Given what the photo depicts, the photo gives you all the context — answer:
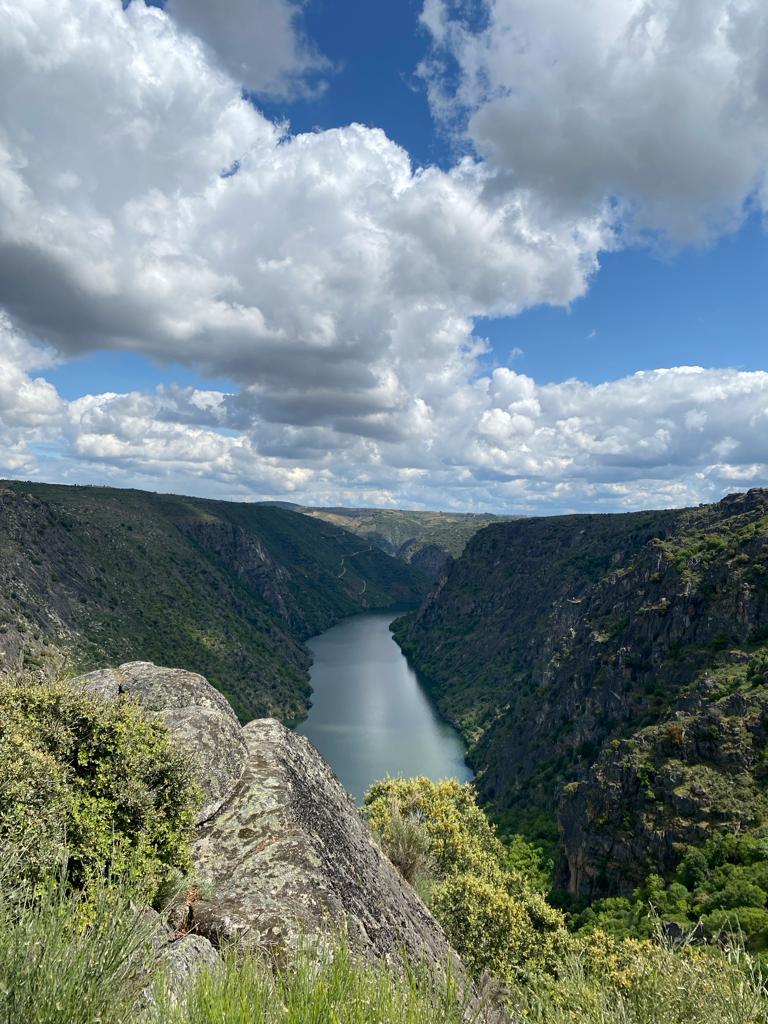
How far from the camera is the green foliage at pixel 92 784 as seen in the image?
34.5 ft

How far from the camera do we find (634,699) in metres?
73.7

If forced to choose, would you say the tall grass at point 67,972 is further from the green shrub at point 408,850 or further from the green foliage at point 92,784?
the green shrub at point 408,850

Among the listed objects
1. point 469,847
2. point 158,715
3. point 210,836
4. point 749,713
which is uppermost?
point 158,715

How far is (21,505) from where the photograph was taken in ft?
378

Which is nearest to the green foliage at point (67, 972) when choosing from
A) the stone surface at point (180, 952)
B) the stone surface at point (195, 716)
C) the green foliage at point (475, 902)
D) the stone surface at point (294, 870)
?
the stone surface at point (180, 952)

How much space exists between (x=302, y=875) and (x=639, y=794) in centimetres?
5248

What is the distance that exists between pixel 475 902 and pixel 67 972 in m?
30.3

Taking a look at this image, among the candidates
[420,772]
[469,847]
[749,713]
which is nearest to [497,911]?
[469,847]

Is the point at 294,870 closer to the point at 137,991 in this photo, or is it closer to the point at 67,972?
the point at 137,991

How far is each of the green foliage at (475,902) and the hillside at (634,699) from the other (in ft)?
64.1

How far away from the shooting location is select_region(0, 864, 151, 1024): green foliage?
4.84 m

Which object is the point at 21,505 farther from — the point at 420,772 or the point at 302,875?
the point at 302,875

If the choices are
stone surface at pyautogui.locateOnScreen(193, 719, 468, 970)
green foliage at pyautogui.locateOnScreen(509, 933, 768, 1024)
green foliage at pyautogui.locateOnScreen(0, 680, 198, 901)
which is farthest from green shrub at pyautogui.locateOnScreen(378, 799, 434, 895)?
green foliage at pyautogui.locateOnScreen(0, 680, 198, 901)

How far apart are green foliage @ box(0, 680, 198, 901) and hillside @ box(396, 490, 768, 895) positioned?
49046 millimetres
